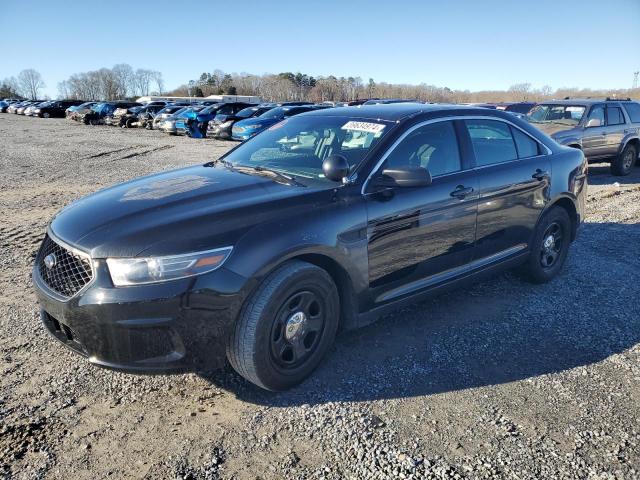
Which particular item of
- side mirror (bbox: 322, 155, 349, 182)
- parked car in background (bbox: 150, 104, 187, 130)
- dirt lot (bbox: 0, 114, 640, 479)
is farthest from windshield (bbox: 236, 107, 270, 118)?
side mirror (bbox: 322, 155, 349, 182)

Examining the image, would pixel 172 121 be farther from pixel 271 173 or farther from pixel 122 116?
pixel 271 173

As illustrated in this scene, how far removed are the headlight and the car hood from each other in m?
0.04

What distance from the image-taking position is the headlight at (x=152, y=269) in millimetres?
2703

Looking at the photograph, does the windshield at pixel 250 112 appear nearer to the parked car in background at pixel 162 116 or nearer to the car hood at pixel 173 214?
the parked car in background at pixel 162 116

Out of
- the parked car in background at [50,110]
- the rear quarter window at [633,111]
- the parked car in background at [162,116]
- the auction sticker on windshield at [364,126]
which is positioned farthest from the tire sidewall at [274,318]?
the parked car in background at [50,110]

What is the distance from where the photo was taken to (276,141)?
4.29m

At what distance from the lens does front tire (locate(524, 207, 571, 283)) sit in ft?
16.0

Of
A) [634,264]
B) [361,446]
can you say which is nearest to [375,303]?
[361,446]

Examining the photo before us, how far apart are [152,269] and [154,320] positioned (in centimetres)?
26

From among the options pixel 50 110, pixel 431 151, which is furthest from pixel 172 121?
pixel 50 110

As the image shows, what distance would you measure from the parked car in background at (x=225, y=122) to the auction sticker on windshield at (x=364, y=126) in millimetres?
17685

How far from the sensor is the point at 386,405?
3111 mm

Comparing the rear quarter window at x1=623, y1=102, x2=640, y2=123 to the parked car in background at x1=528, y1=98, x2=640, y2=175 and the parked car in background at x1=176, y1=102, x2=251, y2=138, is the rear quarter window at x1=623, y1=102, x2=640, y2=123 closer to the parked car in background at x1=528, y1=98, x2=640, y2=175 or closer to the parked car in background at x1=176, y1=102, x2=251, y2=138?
the parked car in background at x1=528, y1=98, x2=640, y2=175

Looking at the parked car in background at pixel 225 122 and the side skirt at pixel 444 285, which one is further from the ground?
the parked car in background at pixel 225 122
